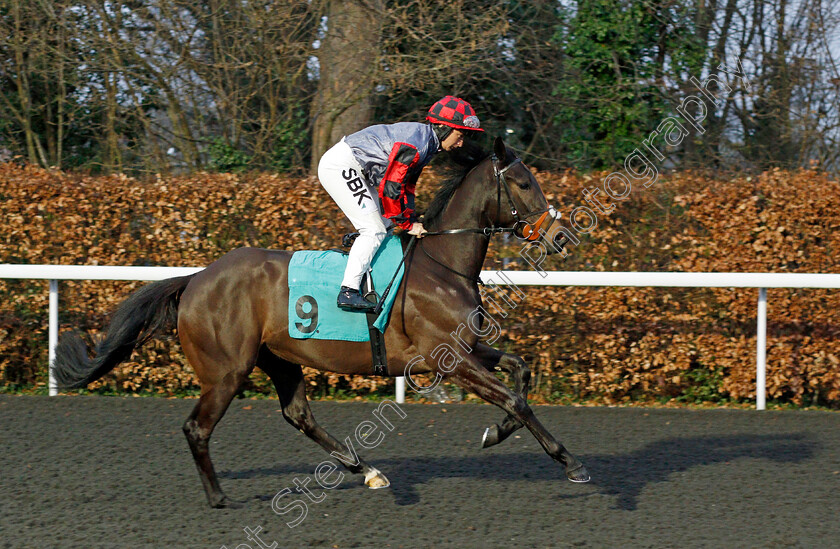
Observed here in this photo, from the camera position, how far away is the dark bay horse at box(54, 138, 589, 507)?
412 centimetres

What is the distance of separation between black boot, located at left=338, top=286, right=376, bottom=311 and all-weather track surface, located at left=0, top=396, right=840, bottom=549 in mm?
957

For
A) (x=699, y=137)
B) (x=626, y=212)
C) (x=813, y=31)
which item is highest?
(x=813, y=31)

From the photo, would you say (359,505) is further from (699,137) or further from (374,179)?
(699,137)

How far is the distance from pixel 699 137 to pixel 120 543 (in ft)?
33.3

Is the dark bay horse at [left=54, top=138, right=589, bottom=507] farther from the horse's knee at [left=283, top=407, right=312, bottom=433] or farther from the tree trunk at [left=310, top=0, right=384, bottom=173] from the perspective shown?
the tree trunk at [left=310, top=0, right=384, bottom=173]

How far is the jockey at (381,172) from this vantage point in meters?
4.03

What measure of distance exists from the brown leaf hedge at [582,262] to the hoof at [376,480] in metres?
2.37

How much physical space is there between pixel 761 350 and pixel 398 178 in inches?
137

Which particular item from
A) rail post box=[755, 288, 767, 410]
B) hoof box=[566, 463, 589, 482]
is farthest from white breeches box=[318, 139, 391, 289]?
rail post box=[755, 288, 767, 410]

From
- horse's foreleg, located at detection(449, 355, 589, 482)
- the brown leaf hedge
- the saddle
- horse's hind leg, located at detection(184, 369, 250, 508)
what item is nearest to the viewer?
horse's foreleg, located at detection(449, 355, 589, 482)

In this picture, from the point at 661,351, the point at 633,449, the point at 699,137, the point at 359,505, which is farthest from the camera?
the point at 699,137

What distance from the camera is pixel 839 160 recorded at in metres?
10.9

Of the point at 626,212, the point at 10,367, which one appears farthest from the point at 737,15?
the point at 10,367

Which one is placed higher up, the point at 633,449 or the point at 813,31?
the point at 813,31
